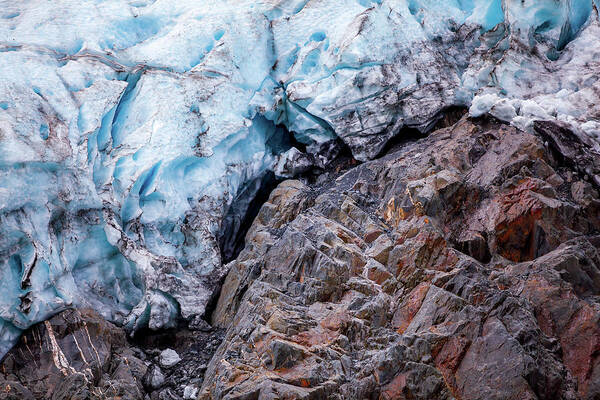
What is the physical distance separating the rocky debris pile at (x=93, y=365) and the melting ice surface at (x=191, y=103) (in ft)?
1.22

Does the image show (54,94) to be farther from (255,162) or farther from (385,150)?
(385,150)

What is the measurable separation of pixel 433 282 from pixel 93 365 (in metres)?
6.06

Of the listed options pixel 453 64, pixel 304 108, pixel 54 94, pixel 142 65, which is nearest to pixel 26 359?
pixel 54 94

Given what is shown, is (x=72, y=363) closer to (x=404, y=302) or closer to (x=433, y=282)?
(x=404, y=302)

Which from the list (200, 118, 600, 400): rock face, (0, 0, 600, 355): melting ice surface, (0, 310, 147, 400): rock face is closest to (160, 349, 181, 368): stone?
(0, 310, 147, 400): rock face

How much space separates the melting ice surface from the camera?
1005 centimetres

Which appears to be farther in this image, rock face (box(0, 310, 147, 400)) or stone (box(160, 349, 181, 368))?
stone (box(160, 349, 181, 368))

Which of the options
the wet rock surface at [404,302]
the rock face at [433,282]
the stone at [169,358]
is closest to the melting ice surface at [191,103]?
the stone at [169,358]

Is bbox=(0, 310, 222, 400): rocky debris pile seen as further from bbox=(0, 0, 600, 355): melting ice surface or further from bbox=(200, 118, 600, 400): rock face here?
bbox=(200, 118, 600, 400): rock face

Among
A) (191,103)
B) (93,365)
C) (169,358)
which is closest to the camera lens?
(93,365)

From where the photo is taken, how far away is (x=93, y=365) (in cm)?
886

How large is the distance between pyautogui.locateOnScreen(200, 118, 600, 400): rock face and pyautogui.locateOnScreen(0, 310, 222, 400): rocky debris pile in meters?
0.99

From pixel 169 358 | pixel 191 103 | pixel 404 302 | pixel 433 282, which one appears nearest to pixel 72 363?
pixel 169 358

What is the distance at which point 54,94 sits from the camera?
10.9 metres
